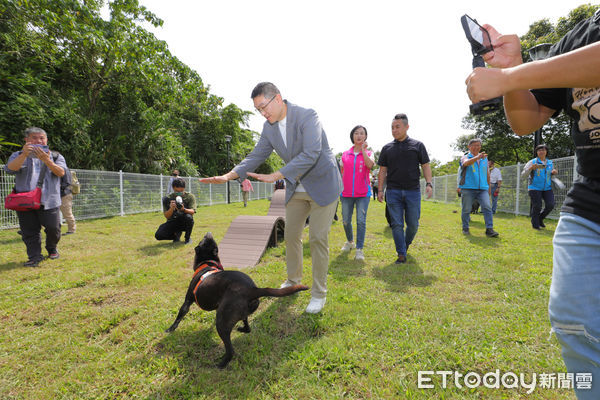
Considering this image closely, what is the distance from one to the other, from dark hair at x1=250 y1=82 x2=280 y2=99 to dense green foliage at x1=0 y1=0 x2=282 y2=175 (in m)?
10.4

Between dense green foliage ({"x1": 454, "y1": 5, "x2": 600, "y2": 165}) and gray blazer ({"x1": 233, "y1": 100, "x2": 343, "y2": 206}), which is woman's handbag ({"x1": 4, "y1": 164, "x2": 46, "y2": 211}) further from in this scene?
dense green foliage ({"x1": 454, "y1": 5, "x2": 600, "y2": 165})

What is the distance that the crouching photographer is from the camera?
5754mm

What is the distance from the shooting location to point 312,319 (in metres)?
2.55

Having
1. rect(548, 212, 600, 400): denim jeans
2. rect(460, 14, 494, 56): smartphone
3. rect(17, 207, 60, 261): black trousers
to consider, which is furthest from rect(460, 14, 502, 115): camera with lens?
rect(17, 207, 60, 261): black trousers

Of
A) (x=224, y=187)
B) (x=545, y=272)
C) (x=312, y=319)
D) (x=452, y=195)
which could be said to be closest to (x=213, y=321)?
(x=312, y=319)

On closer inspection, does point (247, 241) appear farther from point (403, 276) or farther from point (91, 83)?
point (91, 83)

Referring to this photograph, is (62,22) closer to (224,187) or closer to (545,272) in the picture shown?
(224,187)

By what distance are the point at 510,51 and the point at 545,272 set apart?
392 cm

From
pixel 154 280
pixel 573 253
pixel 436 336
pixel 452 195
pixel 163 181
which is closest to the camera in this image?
pixel 573 253

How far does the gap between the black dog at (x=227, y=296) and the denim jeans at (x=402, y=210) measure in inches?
104

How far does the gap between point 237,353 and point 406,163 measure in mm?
3576

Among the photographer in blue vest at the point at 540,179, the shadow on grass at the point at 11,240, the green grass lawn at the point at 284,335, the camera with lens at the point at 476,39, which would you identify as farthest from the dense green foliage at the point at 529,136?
the shadow on grass at the point at 11,240

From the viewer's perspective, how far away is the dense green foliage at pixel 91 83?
30.0ft

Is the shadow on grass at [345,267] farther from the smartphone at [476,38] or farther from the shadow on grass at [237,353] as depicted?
the smartphone at [476,38]
